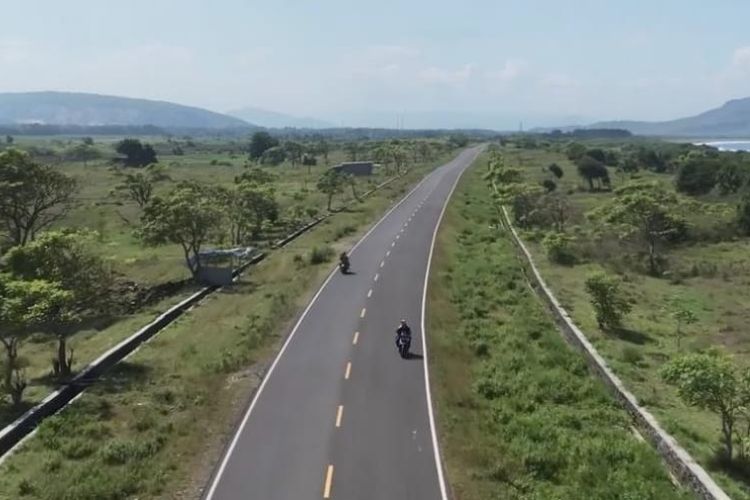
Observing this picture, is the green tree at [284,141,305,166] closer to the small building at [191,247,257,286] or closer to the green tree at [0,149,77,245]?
the green tree at [0,149,77,245]

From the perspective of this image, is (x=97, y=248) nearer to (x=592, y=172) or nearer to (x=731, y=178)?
(x=592, y=172)

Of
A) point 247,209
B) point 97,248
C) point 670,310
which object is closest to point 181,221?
point 247,209

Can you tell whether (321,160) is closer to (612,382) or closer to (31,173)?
(31,173)

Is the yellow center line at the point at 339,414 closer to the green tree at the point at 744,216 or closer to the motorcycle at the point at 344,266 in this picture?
the motorcycle at the point at 344,266

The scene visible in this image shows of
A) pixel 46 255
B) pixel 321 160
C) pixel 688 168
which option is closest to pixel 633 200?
pixel 46 255

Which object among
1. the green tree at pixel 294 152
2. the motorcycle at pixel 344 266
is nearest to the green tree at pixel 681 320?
the motorcycle at pixel 344 266

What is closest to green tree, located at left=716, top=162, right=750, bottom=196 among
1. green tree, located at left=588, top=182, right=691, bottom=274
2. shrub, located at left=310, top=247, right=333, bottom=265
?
green tree, located at left=588, top=182, right=691, bottom=274

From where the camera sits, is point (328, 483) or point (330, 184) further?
point (330, 184)
